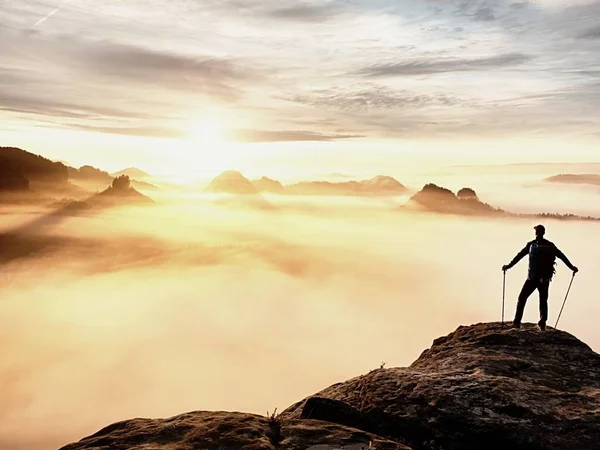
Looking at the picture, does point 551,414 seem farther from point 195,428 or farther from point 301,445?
point 195,428

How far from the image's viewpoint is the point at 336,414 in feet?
40.2

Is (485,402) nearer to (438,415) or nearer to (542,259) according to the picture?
(438,415)

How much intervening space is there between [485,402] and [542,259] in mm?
9308

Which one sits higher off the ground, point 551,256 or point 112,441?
point 551,256

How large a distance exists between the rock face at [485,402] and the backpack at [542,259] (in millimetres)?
3648

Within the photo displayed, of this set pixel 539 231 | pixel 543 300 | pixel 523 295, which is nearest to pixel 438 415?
pixel 543 300

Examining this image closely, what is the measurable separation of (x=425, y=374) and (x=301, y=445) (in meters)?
6.42

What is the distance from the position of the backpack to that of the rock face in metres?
3.65

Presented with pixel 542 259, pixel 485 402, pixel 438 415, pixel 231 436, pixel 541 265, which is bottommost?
pixel 438 415

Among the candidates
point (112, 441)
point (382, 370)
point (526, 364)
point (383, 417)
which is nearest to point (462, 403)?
point (383, 417)

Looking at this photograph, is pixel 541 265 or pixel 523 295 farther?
pixel 523 295

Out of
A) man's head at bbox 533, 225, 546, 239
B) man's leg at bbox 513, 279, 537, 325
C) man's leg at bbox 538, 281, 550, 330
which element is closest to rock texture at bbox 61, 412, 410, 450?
man's leg at bbox 538, 281, 550, 330

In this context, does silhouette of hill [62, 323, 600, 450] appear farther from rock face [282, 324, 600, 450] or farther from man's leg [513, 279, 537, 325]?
man's leg [513, 279, 537, 325]

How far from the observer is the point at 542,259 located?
20.6 metres
